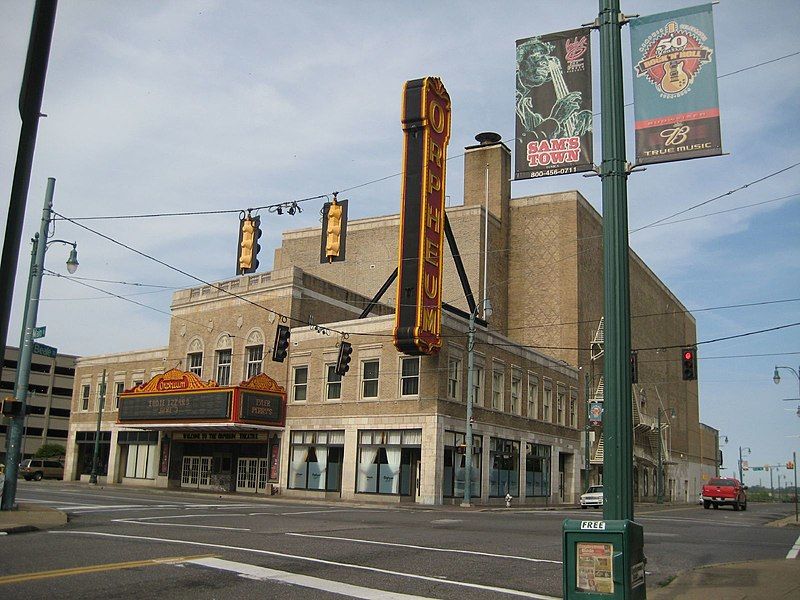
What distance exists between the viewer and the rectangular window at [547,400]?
5312 cm

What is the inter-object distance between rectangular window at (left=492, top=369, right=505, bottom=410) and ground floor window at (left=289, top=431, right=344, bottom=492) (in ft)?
30.3

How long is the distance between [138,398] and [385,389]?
17.7m

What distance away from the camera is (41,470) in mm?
63719

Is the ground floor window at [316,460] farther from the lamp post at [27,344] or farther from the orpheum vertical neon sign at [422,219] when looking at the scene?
the lamp post at [27,344]

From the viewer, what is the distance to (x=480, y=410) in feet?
145

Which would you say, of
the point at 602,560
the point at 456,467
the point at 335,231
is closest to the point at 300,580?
the point at 602,560

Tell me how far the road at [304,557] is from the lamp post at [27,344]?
7.20 ft

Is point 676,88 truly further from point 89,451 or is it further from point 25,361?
point 89,451

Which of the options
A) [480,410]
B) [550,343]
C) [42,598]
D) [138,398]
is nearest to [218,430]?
[138,398]

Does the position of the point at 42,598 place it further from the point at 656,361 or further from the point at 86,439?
the point at 656,361

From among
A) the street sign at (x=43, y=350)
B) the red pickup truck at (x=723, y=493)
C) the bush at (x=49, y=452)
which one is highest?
the street sign at (x=43, y=350)

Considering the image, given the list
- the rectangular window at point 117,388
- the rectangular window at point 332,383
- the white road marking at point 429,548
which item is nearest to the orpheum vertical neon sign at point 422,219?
the rectangular window at point 332,383

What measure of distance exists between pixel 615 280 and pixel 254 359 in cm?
4171

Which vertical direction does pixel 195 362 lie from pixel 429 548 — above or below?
above
